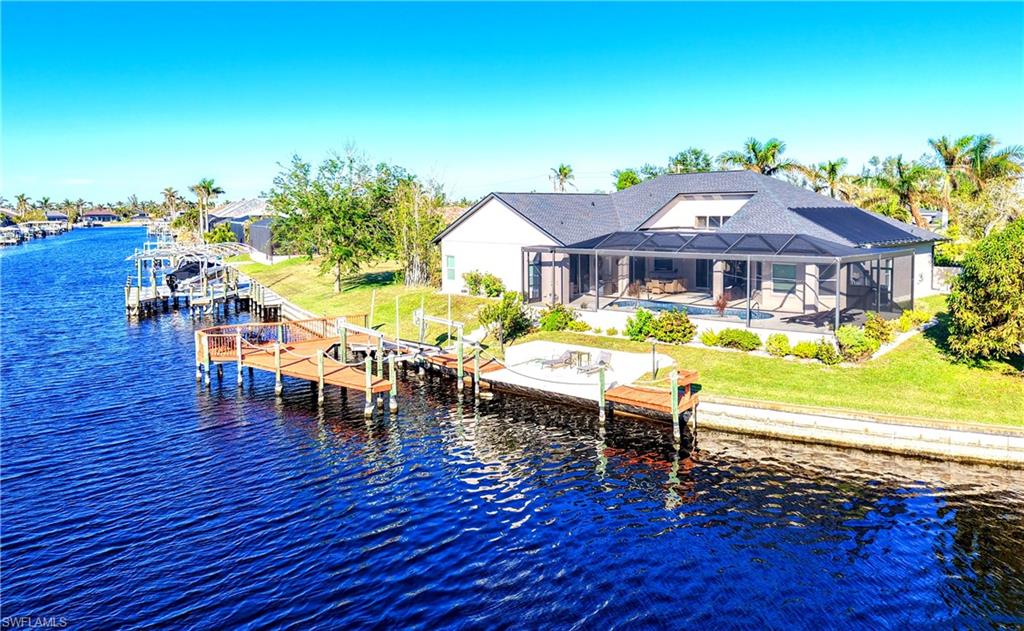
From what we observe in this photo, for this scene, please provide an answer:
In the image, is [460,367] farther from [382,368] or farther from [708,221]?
[708,221]

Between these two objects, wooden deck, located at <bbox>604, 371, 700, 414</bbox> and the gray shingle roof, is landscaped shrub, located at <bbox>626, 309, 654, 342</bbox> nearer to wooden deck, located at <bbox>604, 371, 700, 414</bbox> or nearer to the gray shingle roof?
wooden deck, located at <bbox>604, 371, 700, 414</bbox>

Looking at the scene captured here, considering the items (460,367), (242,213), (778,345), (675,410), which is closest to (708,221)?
(778,345)

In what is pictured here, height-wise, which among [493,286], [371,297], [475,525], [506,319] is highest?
[493,286]

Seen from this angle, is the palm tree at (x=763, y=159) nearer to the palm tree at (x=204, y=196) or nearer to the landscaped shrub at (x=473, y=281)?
the landscaped shrub at (x=473, y=281)

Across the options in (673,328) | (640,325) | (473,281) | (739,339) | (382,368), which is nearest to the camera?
(739,339)

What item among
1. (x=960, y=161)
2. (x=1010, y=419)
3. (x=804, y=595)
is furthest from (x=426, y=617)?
(x=960, y=161)

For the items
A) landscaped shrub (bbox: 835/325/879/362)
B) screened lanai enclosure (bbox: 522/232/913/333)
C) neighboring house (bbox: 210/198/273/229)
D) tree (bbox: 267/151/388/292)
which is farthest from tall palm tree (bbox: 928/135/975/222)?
neighboring house (bbox: 210/198/273/229)
